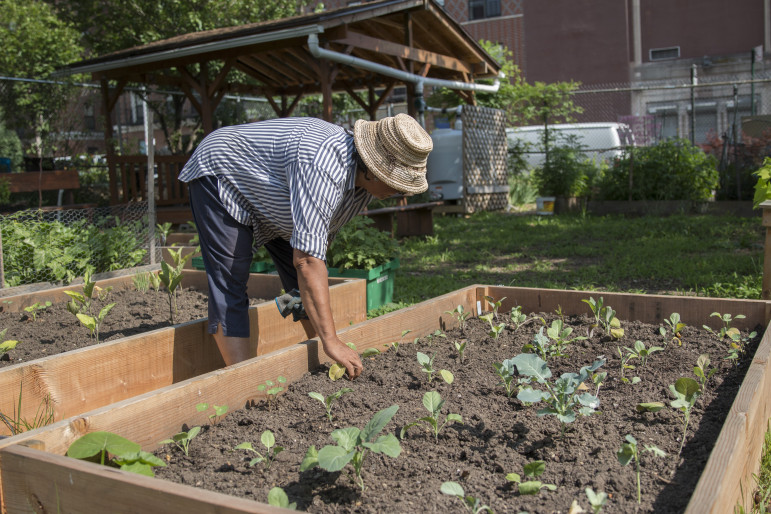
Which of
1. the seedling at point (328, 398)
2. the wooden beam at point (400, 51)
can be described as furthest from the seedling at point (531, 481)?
the wooden beam at point (400, 51)

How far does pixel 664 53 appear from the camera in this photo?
70.6 ft

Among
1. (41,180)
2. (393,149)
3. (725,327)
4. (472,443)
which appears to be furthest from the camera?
(41,180)

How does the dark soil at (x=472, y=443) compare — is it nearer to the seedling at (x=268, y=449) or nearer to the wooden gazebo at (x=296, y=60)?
the seedling at (x=268, y=449)

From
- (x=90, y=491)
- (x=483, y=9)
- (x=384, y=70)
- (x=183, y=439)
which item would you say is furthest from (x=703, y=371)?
(x=483, y=9)

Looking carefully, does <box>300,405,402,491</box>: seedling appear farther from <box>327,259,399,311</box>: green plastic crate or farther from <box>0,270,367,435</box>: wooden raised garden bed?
<box>327,259,399,311</box>: green plastic crate

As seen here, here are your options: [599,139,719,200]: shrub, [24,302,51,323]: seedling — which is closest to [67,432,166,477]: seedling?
[24,302,51,323]: seedling

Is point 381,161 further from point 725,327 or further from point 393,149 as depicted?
point 725,327

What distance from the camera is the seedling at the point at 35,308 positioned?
12.8 feet

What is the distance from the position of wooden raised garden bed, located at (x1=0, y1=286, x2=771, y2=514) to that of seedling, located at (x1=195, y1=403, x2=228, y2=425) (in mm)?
29

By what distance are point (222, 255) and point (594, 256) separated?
5.58 metres

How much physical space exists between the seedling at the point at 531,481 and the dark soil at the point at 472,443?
0.12ft

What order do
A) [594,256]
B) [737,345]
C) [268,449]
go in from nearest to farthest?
[268,449], [737,345], [594,256]

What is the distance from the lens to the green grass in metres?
5.80

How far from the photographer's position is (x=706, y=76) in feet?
67.7
